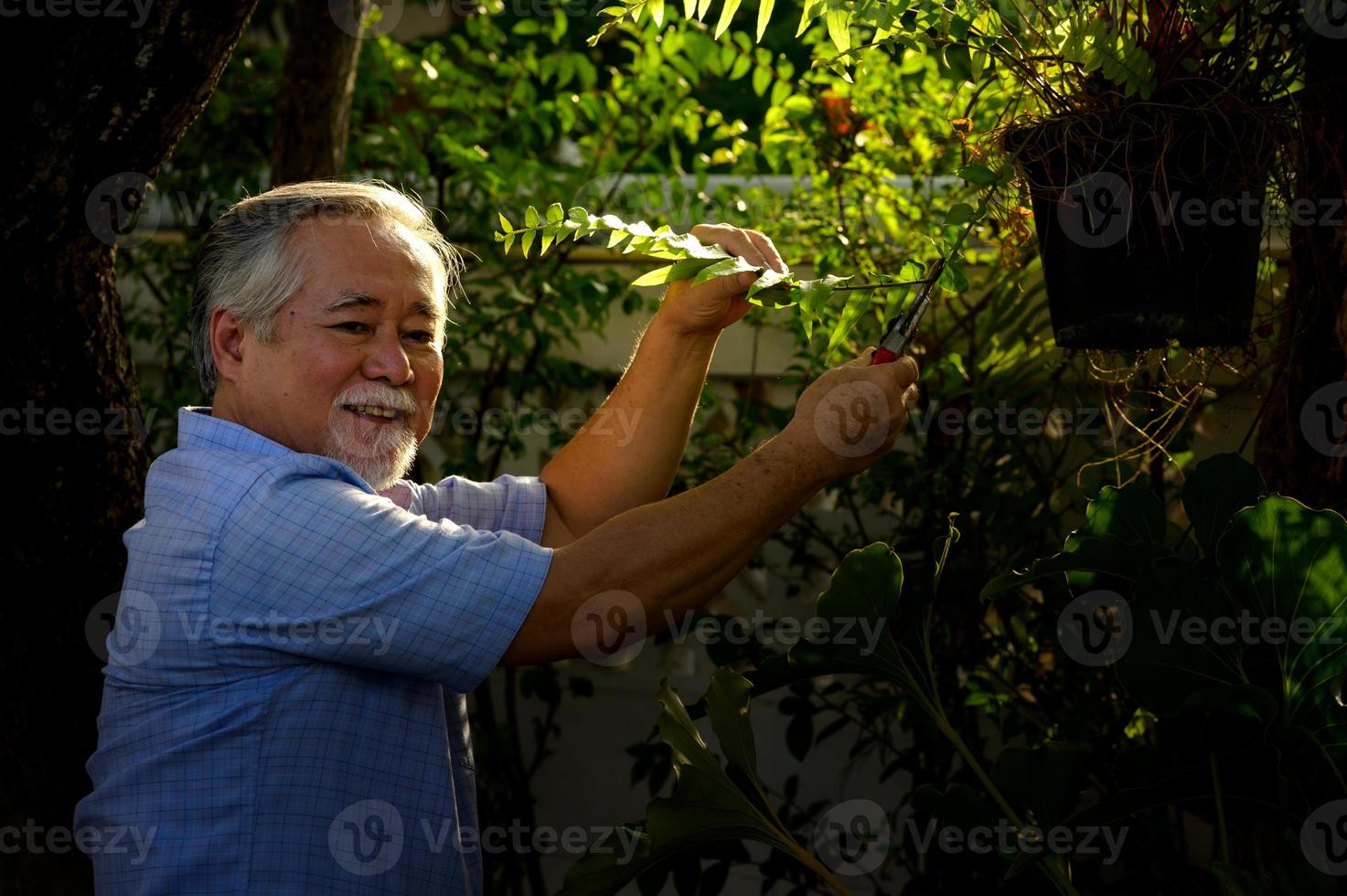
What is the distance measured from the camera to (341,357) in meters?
1.73

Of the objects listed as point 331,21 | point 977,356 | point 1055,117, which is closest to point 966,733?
point 977,356

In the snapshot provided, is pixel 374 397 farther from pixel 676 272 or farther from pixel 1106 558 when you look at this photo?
pixel 1106 558

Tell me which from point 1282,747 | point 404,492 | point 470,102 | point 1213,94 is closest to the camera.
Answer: point 1282,747

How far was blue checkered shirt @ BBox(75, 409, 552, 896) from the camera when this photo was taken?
1.53 metres

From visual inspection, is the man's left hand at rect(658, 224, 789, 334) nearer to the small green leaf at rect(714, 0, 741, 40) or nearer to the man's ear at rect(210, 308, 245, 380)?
the small green leaf at rect(714, 0, 741, 40)

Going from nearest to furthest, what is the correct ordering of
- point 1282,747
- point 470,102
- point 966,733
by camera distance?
1. point 1282,747
2. point 966,733
3. point 470,102

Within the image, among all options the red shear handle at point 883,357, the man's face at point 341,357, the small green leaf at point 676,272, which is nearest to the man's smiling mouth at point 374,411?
the man's face at point 341,357

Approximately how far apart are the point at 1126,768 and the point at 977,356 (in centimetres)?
133

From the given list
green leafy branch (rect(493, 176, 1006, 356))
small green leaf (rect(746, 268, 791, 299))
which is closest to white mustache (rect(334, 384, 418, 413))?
green leafy branch (rect(493, 176, 1006, 356))

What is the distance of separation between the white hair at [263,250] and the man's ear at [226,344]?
0.02 m

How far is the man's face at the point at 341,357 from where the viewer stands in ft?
5.64

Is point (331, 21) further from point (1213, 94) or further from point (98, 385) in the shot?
point (1213, 94)

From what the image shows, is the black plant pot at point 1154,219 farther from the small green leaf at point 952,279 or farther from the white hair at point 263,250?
the white hair at point 263,250

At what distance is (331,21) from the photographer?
2.77 metres
